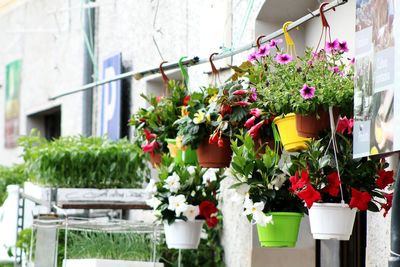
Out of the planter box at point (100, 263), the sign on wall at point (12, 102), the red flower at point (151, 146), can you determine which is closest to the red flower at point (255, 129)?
the red flower at point (151, 146)

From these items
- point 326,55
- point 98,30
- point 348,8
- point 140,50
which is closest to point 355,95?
point 326,55

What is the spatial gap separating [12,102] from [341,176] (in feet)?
34.0

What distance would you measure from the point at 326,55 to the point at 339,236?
868 mm

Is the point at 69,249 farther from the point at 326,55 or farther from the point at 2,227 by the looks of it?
the point at 326,55

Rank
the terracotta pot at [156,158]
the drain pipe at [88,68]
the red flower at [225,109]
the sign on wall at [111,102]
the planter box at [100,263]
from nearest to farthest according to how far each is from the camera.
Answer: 1. the red flower at [225,109]
2. the planter box at [100,263]
3. the terracotta pot at [156,158]
4. the sign on wall at [111,102]
5. the drain pipe at [88,68]

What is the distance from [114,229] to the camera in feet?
24.7

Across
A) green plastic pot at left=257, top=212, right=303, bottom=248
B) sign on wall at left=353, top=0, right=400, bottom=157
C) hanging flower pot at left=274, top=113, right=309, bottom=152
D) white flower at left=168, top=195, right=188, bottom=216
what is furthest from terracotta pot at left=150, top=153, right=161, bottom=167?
sign on wall at left=353, top=0, right=400, bottom=157

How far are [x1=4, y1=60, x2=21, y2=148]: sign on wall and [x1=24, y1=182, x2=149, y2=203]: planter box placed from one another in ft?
19.9

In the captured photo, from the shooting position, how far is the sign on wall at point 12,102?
49.4ft

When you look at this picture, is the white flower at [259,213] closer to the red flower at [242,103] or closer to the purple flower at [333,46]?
the red flower at [242,103]

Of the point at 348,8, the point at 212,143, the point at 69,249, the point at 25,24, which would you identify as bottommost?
the point at 69,249

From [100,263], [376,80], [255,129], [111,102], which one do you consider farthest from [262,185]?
[111,102]

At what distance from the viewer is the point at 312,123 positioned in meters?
5.55

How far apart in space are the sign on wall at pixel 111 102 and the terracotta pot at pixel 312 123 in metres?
5.45
